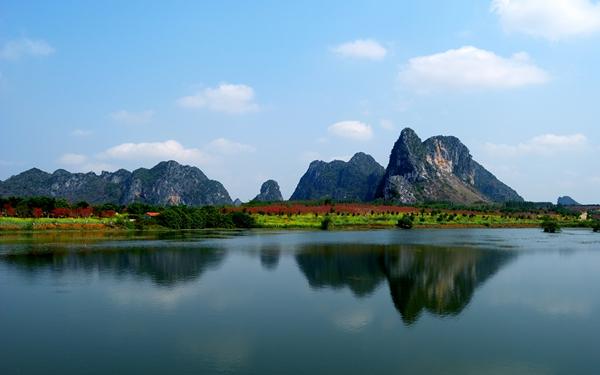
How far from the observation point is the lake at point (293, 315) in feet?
48.7

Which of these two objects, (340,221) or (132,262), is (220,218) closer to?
(340,221)

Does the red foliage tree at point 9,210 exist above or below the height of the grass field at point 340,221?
above

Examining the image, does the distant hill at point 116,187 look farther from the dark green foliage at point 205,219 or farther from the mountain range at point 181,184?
the dark green foliage at point 205,219

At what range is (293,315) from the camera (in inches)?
809

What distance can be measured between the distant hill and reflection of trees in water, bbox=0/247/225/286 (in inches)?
5857

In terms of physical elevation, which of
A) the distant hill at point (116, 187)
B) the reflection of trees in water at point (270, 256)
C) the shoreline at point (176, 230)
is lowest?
the reflection of trees in water at point (270, 256)

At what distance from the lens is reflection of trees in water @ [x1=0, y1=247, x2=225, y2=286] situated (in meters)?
31.0

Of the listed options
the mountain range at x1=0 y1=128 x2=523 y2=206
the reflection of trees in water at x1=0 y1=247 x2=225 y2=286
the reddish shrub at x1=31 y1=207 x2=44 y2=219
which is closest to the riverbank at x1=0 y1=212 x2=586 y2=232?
the reddish shrub at x1=31 y1=207 x2=44 y2=219

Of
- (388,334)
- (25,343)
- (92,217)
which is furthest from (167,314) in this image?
(92,217)

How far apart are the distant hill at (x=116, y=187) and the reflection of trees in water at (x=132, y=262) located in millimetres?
148775

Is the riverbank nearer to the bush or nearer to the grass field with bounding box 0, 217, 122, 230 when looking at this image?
the grass field with bounding box 0, 217, 122, 230

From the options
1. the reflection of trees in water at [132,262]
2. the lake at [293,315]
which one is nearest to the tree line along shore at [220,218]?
the reflection of trees in water at [132,262]

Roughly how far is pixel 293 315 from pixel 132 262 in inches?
734

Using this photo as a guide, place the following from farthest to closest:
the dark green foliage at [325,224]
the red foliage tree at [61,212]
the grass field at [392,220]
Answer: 1. the grass field at [392,220]
2. the dark green foliage at [325,224]
3. the red foliage tree at [61,212]
